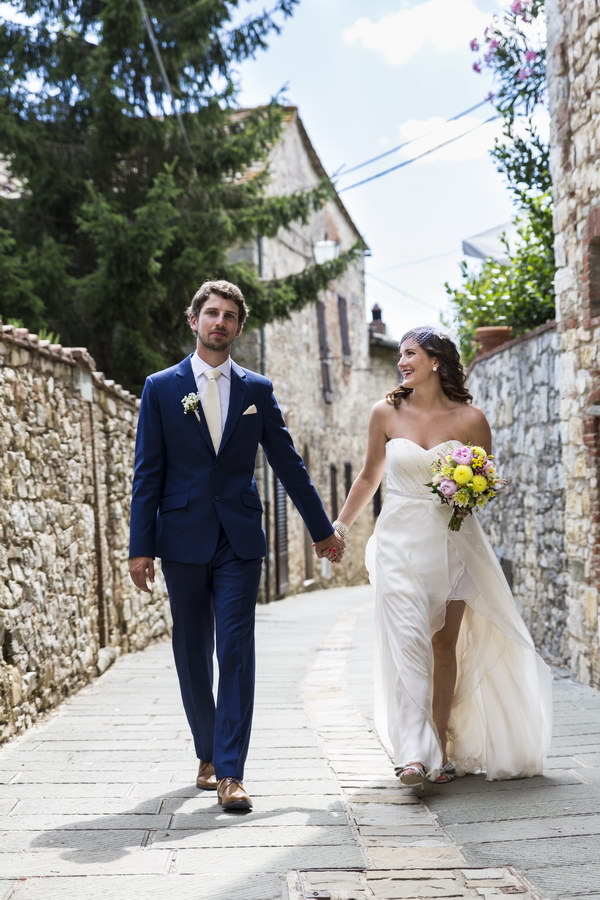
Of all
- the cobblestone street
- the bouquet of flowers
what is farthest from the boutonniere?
Result: the cobblestone street

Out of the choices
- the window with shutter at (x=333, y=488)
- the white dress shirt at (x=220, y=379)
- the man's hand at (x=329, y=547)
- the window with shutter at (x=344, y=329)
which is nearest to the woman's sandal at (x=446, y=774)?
the man's hand at (x=329, y=547)

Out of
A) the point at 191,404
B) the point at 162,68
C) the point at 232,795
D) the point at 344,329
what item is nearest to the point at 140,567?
the point at 191,404

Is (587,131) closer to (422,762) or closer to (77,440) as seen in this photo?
(77,440)

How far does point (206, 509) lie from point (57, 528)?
2.66 meters

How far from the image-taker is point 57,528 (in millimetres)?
6699

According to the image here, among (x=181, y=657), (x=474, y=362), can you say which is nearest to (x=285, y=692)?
(x=181, y=657)

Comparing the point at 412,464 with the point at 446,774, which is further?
the point at 412,464

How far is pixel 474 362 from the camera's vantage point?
1184cm

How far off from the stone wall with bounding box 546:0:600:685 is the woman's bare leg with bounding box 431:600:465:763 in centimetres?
265

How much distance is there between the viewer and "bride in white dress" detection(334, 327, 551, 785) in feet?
14.7

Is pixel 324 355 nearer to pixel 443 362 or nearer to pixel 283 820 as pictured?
pixel 443 362

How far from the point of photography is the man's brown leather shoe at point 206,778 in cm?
434

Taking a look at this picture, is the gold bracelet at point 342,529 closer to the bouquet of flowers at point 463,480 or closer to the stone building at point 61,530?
the bouquet of flowers at point 463,480

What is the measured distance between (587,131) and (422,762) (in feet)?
14.6
